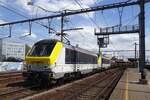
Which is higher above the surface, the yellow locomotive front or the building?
the building

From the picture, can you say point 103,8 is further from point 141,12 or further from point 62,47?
point 62,47

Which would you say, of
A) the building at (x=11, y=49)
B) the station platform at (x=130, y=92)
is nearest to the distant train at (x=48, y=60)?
the station platform at (x=130, y=92)

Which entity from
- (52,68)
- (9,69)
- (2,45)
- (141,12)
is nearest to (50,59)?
(52,68)

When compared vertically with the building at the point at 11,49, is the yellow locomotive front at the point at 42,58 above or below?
below

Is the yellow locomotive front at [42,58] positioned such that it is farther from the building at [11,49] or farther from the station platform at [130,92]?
the building at [11,49]

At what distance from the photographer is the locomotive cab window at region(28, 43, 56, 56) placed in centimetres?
2050

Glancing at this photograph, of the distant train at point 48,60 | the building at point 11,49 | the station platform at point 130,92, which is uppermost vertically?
the building at point 11,49

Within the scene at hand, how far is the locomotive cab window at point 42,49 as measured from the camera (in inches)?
807

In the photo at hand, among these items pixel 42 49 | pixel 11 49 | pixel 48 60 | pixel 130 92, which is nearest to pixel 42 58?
pixel 48 60

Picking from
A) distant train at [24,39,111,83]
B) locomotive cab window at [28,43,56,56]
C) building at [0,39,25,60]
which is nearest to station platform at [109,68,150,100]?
distant train at [24,39,111,83]

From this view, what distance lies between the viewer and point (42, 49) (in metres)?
20.9

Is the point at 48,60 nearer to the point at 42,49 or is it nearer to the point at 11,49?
the point at 42,49

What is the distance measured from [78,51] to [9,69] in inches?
815

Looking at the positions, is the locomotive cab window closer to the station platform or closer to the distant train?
the distant train
